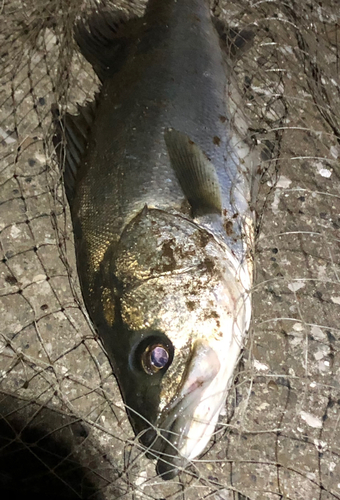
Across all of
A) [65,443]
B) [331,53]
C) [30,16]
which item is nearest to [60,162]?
[30,16]

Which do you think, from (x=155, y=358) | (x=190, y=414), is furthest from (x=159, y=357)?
(x=190, y=414)

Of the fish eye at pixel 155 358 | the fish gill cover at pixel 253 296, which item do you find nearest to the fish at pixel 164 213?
the fish eye at pixel 155 358

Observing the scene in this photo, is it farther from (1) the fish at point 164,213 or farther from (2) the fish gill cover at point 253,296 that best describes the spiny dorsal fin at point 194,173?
(2) the fish gill cover at point 253,296

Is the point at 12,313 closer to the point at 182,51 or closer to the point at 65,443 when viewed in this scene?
the point at 65,443

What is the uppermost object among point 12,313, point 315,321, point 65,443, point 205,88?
point 205,88

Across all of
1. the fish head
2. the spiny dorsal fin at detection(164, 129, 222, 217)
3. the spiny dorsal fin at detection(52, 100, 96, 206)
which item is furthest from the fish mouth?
the spiny dorsal fin at detection(52, 100, 96, 206)

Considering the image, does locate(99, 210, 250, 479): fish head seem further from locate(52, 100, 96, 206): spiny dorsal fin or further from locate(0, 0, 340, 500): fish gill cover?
locate(52, 100, 96, 206): spiny dorsal fin

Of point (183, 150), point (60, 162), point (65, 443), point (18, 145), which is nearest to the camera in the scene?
point (183, 150)
